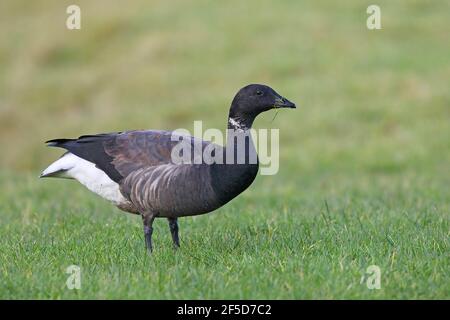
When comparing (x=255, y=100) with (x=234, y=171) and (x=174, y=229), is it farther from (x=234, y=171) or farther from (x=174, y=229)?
(x=174, y=229)

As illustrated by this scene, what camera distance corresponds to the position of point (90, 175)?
7340 mm

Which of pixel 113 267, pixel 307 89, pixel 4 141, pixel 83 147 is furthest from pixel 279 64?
pixel 113 267

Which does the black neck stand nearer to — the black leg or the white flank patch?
the black leg

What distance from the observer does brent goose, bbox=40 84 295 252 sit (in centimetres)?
670

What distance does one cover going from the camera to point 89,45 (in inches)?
1014

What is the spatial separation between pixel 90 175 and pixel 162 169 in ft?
2.87


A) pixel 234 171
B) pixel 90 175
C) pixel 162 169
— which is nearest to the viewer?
pixel 234 171

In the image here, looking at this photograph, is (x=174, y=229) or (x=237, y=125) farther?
(x=174, y=229)

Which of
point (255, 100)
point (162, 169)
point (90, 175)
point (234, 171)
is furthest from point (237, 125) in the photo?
point (90, 175)

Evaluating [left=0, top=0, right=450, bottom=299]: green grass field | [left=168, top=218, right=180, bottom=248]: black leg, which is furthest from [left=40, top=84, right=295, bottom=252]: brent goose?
[left=0, top=0, right=450, bottom=299]: green grass field

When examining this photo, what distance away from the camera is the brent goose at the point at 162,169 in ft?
22.0

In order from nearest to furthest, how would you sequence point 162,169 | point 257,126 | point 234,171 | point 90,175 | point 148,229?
1. point 234,171
2. point 162,169
3. point 148,229
4. point 90,175
5. point 257,126

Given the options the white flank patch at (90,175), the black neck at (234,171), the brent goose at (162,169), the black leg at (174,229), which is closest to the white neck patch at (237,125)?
the brent goose at (162,169)

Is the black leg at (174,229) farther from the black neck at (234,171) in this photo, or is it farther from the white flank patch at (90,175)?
the black neck at (234,171)
